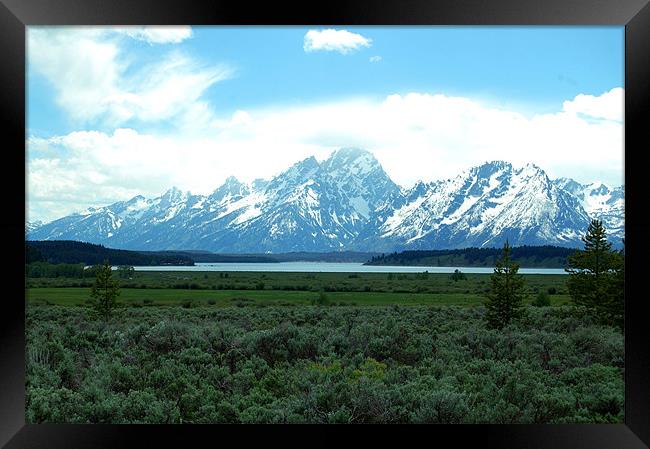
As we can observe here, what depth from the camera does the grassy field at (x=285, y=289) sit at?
35.1m

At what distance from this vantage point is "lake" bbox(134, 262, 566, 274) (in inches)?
2158

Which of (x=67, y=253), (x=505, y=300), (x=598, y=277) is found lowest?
(x=505, y=300)

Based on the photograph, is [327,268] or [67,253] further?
[327,268]

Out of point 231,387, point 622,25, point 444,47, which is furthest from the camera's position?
point 444,47

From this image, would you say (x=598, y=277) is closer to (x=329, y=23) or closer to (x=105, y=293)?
(x=105, y=293)

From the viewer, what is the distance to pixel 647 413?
3787 mm

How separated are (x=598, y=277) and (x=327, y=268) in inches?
2040

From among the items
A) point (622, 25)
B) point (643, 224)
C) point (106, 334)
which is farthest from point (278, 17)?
point (106, 334)

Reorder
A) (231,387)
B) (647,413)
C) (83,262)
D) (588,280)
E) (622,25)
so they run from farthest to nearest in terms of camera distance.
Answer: (83,262)
(588,280)
(231,387)
(622,25)
(647,413)

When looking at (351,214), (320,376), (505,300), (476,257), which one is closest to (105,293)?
(505,300)

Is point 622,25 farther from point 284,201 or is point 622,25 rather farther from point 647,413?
point 284,201

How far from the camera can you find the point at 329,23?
3.96m

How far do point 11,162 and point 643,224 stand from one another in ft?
13.7

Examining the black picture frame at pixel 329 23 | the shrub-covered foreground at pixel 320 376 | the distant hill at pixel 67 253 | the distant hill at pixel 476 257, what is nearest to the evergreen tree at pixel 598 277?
the shrub-covered foreground at pixel 320 376
